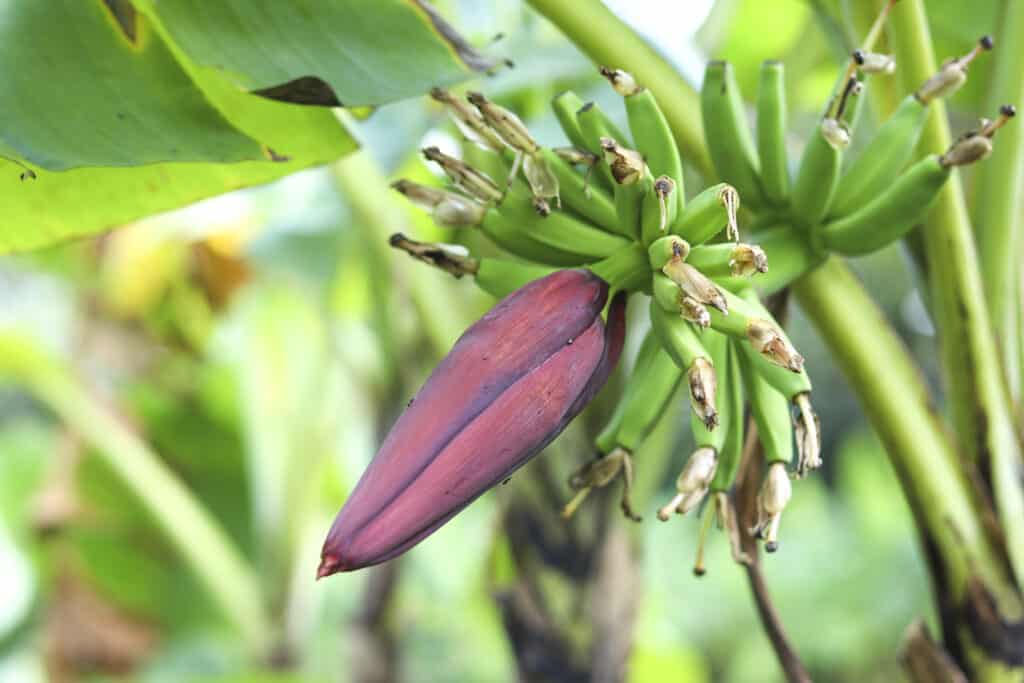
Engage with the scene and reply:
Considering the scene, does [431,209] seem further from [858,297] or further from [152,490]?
Answer: [152,490]

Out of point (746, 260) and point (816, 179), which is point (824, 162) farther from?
point (746, 260)

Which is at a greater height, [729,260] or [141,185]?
[729,260]

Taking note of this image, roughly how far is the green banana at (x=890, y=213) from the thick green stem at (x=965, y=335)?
0.07m

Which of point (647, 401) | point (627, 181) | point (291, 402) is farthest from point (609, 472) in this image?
point (291, 402)

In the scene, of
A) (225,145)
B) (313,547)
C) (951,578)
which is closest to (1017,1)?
(951,578)

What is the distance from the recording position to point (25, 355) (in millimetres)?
1298

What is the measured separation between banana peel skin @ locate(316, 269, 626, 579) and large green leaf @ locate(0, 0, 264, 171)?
19 cm

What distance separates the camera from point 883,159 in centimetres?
48

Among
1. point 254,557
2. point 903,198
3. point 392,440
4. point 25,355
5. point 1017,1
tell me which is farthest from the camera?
point 254,557

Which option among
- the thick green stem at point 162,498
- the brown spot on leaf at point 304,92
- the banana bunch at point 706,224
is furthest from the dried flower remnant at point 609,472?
the thick green stem at point 162,498

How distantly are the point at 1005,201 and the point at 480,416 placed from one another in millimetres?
391

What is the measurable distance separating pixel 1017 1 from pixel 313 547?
1.14 meters

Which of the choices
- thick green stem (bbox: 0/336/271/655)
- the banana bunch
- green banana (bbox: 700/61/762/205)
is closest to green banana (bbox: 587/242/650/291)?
the banana bunch

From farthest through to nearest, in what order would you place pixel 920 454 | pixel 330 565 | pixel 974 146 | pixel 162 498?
pixel 162 498 < pixel 920 454 < pixel 974 146 < pixel 330 565
